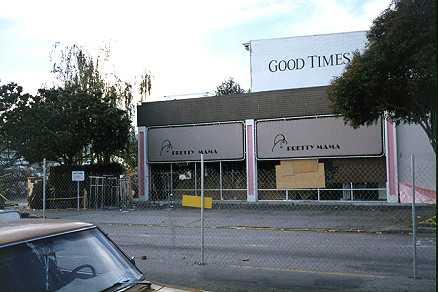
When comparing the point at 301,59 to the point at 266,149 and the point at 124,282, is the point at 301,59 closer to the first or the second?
the point at 266,149

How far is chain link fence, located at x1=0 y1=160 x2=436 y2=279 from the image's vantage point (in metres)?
9.89

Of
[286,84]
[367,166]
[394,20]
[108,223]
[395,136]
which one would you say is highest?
[286,84]

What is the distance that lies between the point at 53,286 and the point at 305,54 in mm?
35376

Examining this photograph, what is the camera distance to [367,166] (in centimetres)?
2434

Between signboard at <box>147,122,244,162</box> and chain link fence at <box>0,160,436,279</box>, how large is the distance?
70cm

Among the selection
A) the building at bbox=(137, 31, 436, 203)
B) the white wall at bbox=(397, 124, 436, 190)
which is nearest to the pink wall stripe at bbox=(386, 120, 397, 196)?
the building at bbox=(137, 31, 436, 203)

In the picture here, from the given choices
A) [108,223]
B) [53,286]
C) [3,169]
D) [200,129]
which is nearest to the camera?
[53,286]

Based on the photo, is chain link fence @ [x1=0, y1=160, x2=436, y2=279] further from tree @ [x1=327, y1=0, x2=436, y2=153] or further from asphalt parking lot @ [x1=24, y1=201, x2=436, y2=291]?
tree @ [x1=327, y1=0, x2=436, y2=153]

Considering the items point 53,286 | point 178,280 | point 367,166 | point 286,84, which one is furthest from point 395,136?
point 53,286

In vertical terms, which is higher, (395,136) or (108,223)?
(395,136)

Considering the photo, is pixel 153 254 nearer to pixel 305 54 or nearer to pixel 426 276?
pixel 426 276

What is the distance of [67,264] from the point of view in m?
4.07

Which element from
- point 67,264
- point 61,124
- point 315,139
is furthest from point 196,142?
point 67,264

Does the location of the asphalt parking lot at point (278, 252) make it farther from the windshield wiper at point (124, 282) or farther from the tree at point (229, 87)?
the tree at point (229, 87)
